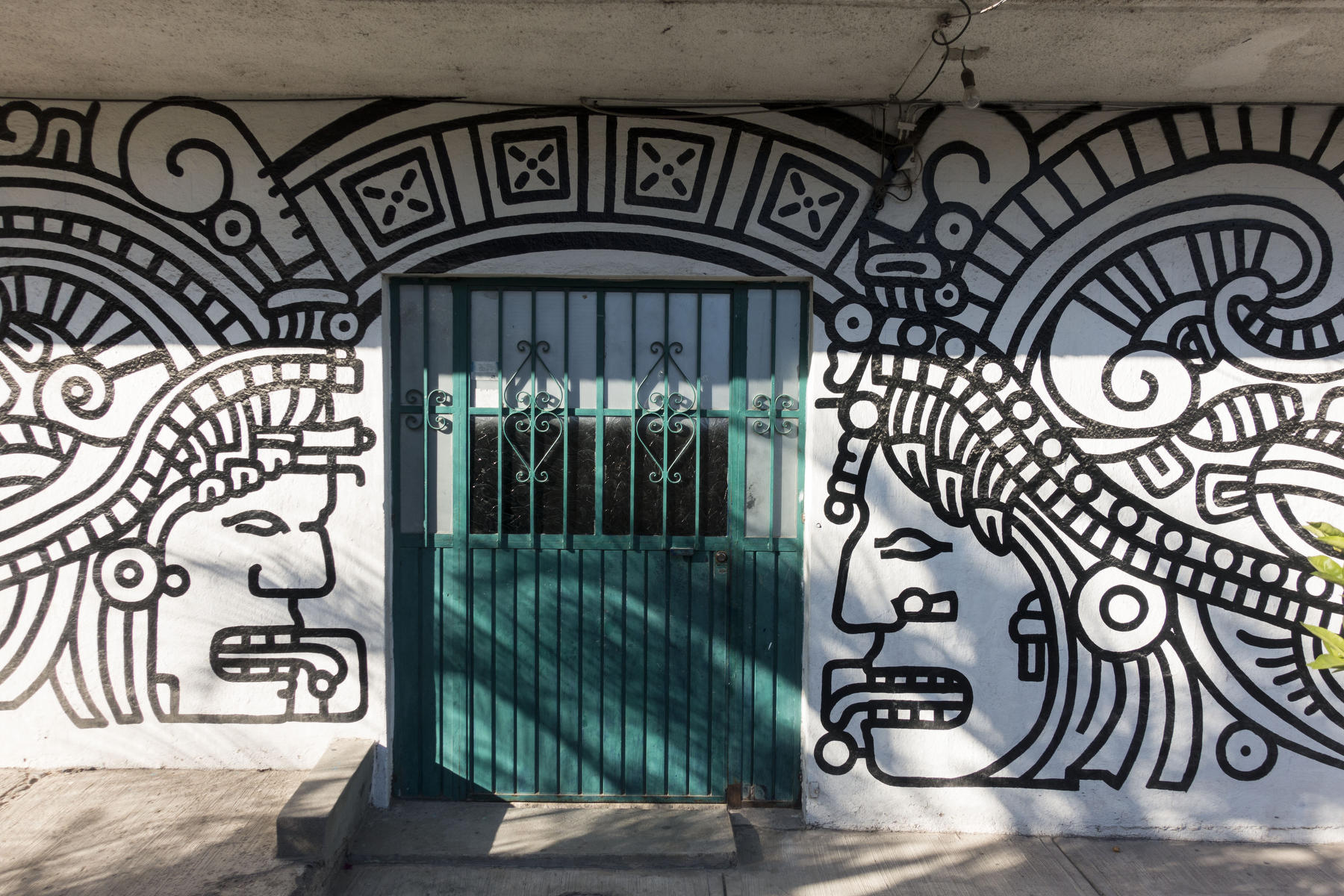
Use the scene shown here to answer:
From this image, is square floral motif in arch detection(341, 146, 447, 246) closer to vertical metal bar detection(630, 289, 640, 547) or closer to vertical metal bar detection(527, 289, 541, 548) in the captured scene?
vertical metal bar detection(527, 289, 541, 548)

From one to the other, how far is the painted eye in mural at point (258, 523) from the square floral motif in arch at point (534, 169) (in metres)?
1.51

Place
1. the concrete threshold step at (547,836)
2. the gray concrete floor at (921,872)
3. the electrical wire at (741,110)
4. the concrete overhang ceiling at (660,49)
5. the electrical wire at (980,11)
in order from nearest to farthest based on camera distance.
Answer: the electrical wire at (980,11) → the concrete overhang ceiling at (660,49) → the gray concrete floor at (921,872) → the concrete threshold step at (547,836) → the electrical wire at (741,110)

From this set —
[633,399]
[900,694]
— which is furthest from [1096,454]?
[633,399]

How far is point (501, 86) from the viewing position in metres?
3.23

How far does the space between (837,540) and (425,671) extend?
67.3 inches

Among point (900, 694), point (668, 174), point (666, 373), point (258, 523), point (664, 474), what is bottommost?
point (900, 694)

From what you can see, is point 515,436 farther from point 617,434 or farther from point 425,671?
point 425,671

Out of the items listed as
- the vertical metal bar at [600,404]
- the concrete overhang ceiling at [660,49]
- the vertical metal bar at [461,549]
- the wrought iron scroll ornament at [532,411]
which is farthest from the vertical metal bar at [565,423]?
the concrete overhang ceiling at [660,49]

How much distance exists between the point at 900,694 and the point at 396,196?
2.72 metres

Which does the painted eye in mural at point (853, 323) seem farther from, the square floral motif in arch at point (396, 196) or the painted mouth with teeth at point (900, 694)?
the square floral motif in arch at point (396, 196)

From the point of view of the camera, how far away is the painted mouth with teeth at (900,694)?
3465mm

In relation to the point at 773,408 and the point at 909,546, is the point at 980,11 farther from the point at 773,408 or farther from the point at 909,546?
the point at 909,546

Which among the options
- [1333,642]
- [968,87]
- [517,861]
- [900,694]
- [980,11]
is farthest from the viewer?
[900,694]

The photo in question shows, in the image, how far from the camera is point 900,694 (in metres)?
3.47
